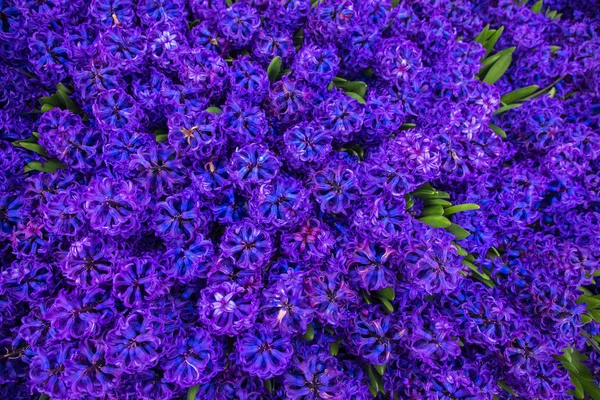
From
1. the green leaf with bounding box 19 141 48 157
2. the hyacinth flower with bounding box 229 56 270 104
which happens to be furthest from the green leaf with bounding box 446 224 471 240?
the green leaf with bounding box 19 141 48 157

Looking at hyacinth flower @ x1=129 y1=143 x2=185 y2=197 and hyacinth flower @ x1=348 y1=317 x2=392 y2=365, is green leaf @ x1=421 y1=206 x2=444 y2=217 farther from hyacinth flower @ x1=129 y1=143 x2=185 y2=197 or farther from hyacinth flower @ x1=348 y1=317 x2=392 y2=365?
hyacinth flower @ x1=129 y1=143 x2=185 y2=197

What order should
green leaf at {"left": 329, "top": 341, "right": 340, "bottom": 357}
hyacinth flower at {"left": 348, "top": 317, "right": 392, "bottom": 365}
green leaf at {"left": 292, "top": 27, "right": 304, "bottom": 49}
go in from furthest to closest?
green leaf at {"left": 292, "top": 27, "right": 304, "bottom": 49} < green leaf at {"left": 329, "top": 341, "right": 340, "bottom": 357} < hyacinth flower at {"left": 348, "top": 317, "right": 392, "bottom": 365}

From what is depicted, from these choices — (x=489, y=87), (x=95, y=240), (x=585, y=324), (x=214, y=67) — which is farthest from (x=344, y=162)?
(x=585, y=324)

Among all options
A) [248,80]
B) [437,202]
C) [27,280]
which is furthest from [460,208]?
[27,280]

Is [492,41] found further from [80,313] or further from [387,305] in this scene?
[80,313]

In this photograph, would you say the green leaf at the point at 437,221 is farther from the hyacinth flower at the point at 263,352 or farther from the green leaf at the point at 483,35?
the green leaf at the point at 483,35

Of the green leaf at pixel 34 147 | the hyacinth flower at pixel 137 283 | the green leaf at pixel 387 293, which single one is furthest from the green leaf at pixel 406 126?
the green leaf at pixel 34 147
